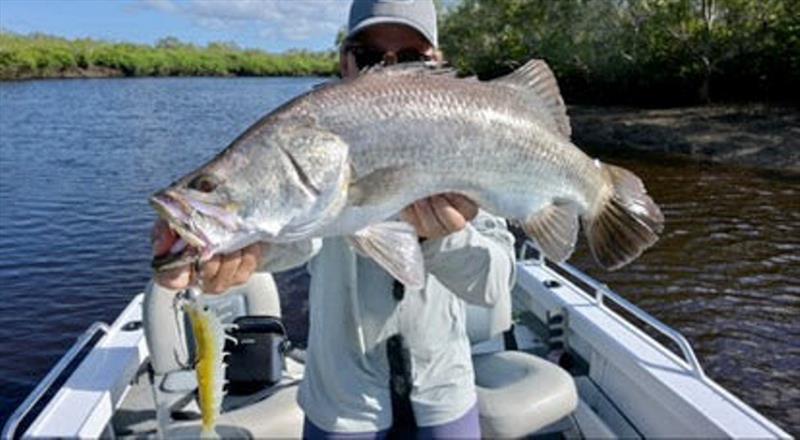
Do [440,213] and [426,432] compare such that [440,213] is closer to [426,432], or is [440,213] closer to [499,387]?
[426,432]

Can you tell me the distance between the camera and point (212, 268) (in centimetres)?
217

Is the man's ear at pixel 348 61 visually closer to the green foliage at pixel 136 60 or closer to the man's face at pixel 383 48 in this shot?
the man's face at pixel 383 48

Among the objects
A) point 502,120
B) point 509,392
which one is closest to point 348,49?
point 502,120

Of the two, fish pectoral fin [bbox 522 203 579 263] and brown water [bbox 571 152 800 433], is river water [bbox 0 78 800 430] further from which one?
fish pectoral fin [bbox 522 203 579 263]

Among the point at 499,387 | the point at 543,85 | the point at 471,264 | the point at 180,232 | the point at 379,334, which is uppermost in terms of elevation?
the point at 543,85

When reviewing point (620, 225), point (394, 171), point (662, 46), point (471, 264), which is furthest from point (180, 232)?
point (662, 46)

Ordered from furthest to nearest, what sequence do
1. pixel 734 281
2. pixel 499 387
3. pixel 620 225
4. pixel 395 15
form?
1. pixel 734 281
2. pixel 499 387
3. pixel 620 225
4. pixel 395 15

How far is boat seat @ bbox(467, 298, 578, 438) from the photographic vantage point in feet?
14.3

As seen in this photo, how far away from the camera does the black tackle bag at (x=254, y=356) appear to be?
4.85 m

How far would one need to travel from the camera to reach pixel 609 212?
110 inches

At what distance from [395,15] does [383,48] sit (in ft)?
0.49

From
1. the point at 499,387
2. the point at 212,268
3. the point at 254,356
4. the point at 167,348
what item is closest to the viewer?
the point at 212,268

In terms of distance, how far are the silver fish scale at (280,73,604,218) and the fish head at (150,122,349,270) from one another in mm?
87

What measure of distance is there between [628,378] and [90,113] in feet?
122
